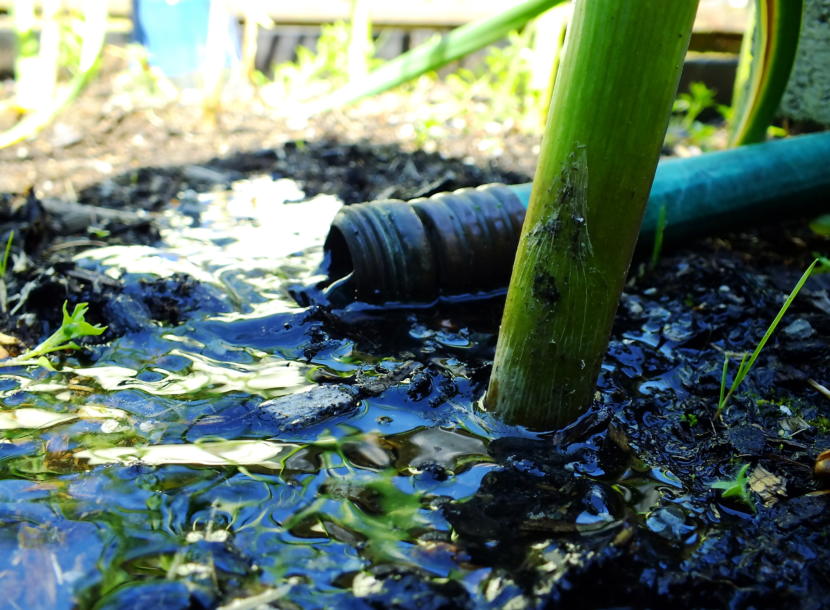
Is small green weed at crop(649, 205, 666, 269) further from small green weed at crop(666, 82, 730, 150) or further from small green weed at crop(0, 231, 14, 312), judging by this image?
small green weed at crop(0, 231, 14, 312)

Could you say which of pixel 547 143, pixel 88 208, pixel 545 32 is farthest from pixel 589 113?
pixel 545 32

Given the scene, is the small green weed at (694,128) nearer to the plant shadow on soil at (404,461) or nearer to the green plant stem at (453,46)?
the plant shadow on soil at (404,461)

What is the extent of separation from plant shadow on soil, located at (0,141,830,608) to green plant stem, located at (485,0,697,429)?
139 mm

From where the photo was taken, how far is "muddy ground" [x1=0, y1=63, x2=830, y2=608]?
94 cm

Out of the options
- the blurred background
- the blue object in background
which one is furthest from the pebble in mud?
the blue object in background

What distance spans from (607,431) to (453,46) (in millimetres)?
1051

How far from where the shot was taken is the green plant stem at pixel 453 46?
67.4 inches

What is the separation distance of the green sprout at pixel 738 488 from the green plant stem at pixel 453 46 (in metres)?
1.15

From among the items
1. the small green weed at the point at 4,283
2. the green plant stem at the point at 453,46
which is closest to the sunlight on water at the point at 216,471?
the small green weed at the point at 4,283

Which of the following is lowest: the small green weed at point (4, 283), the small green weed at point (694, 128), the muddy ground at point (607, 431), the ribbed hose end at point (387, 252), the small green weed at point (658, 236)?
the small green weed at point (4, 283)

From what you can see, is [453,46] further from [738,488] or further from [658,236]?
[738,488]

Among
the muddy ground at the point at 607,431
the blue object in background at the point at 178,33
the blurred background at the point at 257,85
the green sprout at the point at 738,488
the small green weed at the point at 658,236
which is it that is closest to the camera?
the muddy ground at the point at 607,431

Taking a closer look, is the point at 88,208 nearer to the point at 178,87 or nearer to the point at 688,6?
the point at 688,6

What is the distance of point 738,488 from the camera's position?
108 centimetres
